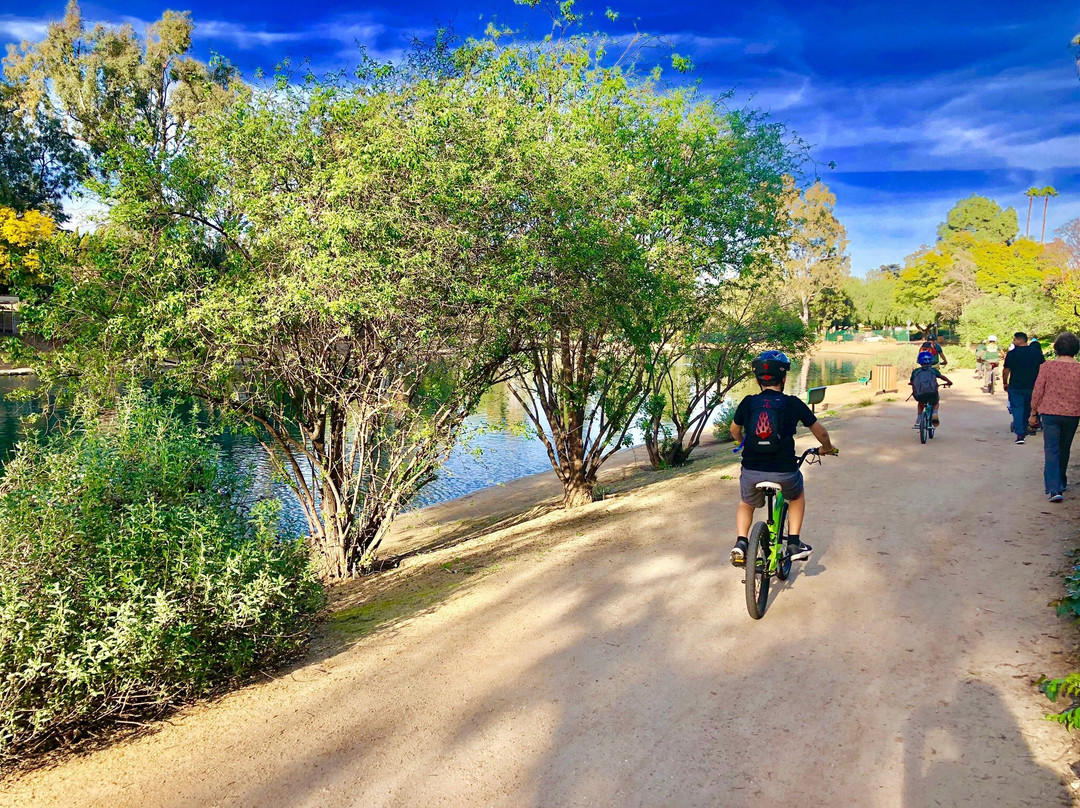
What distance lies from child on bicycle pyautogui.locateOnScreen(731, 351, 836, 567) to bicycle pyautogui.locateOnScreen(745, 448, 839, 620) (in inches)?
3.3

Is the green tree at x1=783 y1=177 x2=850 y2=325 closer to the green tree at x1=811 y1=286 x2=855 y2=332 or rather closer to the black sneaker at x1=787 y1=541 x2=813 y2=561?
the green tree at x1=811 y1=286 x2=855 y2=332

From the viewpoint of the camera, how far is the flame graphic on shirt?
512cm

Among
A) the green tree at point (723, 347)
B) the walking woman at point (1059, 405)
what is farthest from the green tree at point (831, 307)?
the walking woman at point (1059, 405)

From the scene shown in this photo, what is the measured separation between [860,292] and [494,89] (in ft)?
277

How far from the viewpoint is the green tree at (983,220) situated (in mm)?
88875

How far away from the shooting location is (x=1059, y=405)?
7332mm

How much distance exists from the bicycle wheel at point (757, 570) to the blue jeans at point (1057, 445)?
4396mm

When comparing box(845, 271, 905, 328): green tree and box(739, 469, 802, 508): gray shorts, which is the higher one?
box(845, 271, 905, 328): green tree

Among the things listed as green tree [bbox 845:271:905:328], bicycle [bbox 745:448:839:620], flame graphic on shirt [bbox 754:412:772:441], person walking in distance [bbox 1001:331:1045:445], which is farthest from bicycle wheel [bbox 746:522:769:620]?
green tree [bbox 845:271:905:328]

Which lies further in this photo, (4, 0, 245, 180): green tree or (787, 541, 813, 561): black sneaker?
(4, 0, 245, 180): green tree

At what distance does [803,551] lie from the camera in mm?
5504

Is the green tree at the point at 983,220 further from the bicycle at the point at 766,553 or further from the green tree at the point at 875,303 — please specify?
the bicycle at the point at 766,553

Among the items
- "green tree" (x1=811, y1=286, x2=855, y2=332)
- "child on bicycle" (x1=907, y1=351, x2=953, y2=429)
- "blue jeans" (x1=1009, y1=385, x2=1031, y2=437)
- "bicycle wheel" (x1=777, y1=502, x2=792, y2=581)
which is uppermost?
"green tree" (x1=811, y1=286, x2=855, y2=332)

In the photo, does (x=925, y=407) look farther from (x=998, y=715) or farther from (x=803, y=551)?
(x=998, y=715)
